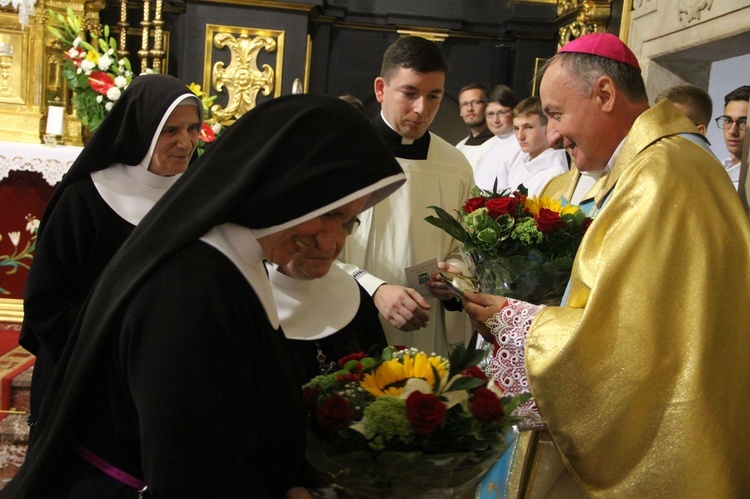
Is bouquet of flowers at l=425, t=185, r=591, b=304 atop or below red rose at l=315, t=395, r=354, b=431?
atop

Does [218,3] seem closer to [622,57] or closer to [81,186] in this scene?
[81,186]

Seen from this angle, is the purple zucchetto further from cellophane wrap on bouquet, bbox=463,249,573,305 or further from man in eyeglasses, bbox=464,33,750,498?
cellophane wrap on bouquet, bbox=463,249,573,305

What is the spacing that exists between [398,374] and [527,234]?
100 centimetres

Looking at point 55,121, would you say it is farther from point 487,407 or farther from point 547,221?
point 487,407

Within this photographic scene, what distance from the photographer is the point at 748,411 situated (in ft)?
7.92

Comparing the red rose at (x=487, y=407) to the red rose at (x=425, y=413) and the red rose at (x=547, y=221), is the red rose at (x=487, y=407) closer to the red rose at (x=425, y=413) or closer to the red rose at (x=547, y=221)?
the red rose at (x=425, y=413)

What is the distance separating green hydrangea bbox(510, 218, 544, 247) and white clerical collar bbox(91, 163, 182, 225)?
141 centimetres

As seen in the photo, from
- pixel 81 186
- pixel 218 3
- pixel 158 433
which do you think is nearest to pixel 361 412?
pixel 158 433

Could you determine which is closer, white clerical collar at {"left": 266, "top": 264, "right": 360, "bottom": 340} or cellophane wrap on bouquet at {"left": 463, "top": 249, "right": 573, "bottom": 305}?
white clerical collar at {"left": 266, "top": 264, "right": 360, "bottom": 340}

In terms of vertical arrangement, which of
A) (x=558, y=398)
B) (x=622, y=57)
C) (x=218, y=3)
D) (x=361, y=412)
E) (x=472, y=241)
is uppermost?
(x=218, y=3)

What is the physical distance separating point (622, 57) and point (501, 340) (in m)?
1.07

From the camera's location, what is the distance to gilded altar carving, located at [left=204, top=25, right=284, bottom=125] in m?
8.08

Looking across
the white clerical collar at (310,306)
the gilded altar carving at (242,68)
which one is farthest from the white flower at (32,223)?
the white clerical collar at (310,306)

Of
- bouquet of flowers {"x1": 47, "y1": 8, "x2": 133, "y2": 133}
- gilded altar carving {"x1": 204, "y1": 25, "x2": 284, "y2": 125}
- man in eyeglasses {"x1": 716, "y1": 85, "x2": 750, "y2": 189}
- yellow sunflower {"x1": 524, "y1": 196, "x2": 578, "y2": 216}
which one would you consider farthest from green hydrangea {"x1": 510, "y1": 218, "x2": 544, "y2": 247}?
gilded altar carving {"x1": 204, "y1": 25, "x2": 284, "y2": 125}
